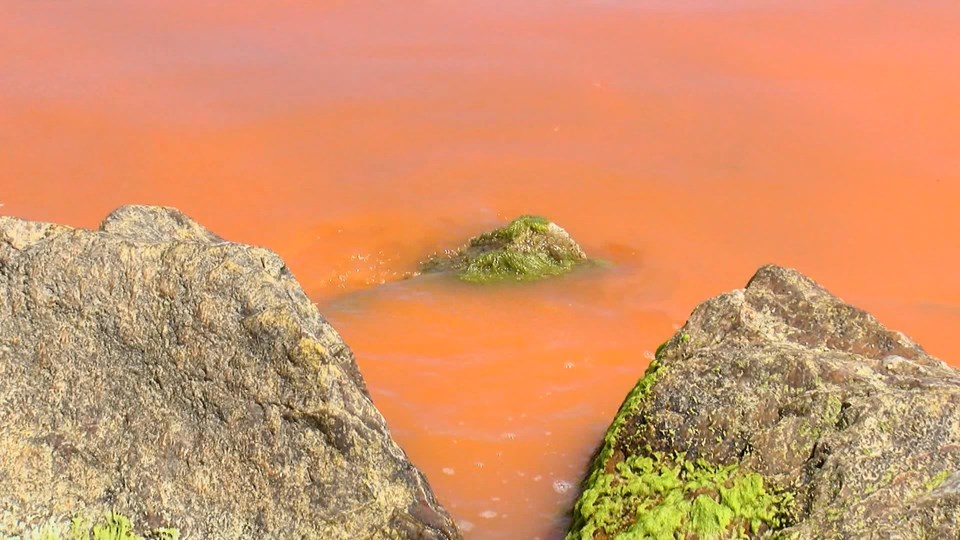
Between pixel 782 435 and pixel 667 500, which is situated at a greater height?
pixel 782 435

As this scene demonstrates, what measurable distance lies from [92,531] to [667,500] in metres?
2.29

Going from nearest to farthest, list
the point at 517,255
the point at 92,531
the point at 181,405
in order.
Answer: the point at 92,531 → the point at 181,405 → the point at 517,255

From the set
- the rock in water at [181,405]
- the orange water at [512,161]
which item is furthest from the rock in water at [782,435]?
the rock in water at [181,405]

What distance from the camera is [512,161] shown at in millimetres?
9750

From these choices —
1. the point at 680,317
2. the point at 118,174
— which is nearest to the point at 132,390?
the point at 680,317

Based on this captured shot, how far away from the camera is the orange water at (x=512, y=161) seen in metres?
6.33

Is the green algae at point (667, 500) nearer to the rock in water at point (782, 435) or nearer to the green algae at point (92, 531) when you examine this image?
the rock in water at point (782, 435)

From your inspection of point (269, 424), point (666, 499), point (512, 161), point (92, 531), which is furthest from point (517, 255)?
point (92, 531)

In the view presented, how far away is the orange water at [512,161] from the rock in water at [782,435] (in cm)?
79

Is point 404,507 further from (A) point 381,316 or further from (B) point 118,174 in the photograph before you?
(B) point 118,174

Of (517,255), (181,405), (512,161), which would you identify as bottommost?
(181,405)

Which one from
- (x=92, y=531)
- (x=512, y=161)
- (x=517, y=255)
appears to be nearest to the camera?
(x=92, y=531)

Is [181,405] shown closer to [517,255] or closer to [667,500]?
[667,500]

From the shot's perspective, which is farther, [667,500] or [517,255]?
[517,255]
